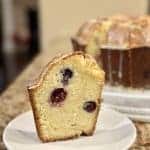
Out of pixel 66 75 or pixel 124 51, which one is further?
pixel 124 51

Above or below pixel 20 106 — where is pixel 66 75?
above

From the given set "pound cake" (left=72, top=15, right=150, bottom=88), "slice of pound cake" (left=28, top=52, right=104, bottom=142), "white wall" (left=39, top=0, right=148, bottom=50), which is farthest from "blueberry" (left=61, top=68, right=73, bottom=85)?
"white wall" (left=39, top=0, right=148, bottom=50)

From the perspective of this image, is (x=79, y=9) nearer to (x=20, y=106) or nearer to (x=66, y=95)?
(x=20, y=106)

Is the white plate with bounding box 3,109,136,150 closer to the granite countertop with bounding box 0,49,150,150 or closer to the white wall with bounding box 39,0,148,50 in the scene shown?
the granite countertop with bounding box 0,49,150,150

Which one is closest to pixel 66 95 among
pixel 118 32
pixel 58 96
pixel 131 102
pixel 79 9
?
pixel 58 96

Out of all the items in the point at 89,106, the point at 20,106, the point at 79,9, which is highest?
the point at 89,106

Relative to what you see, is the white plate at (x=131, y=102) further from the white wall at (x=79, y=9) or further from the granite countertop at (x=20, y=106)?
the white wall at (x=79, y=9)
